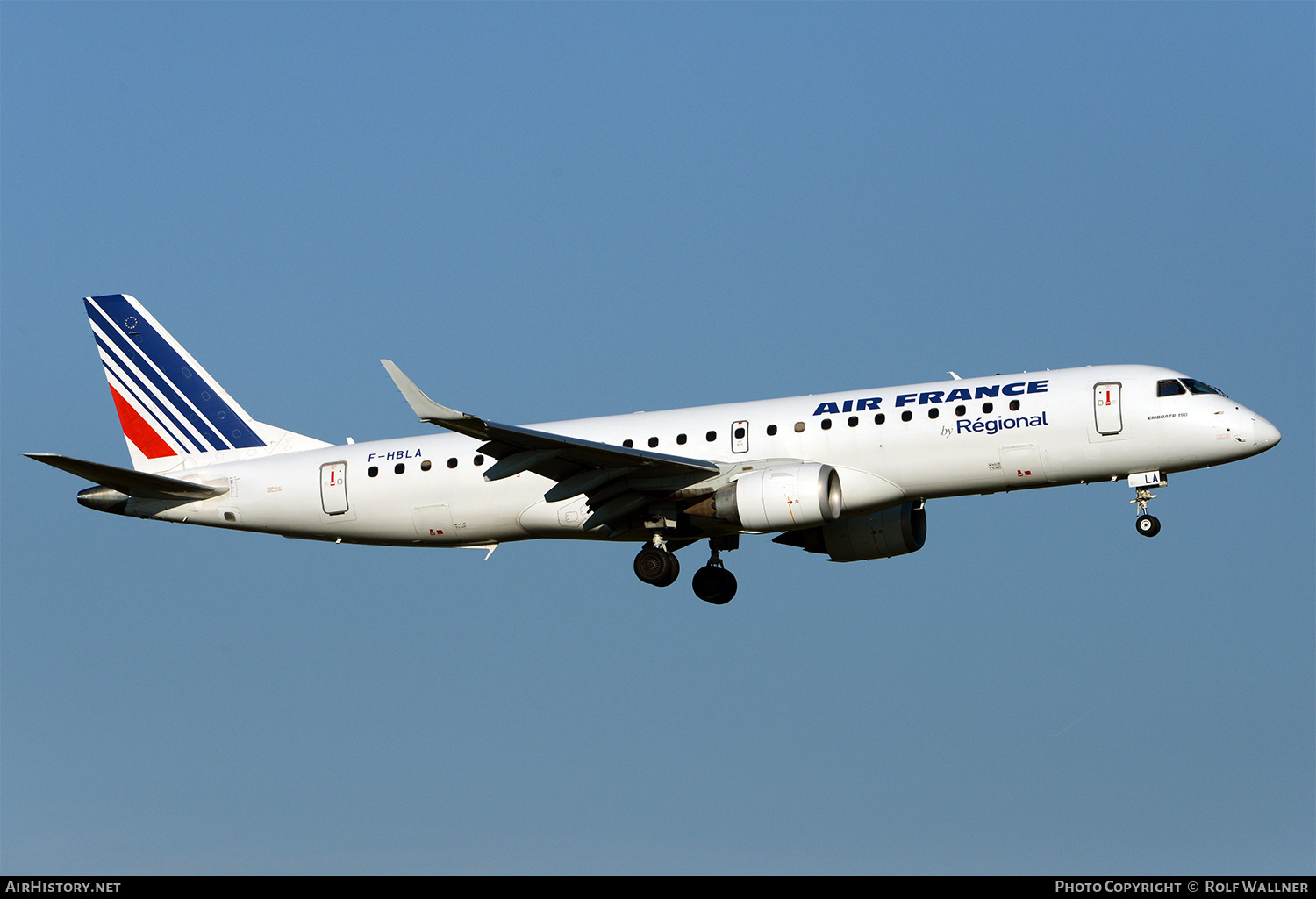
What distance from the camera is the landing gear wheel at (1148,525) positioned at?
3619 cm

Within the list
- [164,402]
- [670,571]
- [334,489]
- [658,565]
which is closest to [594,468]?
[658,565]

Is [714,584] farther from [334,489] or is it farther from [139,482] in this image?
[139,482]

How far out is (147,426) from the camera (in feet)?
144

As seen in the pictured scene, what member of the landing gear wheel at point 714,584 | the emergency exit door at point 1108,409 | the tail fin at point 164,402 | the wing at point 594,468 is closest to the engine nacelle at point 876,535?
the landing gear wheel at point 714,584

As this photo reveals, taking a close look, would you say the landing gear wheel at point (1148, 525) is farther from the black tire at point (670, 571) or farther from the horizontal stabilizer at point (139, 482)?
the horizontal stabilizer at point (139, 482)

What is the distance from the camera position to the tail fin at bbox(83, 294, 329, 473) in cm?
4328

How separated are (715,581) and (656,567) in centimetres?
321

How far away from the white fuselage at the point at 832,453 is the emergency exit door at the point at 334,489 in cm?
3

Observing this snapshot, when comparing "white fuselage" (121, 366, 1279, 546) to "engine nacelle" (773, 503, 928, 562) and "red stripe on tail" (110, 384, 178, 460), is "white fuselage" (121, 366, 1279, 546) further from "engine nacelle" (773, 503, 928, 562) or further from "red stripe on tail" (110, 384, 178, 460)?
"engine nacelle" (773, 503, 928, 562)

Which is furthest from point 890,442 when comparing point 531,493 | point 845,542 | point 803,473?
point 531,493

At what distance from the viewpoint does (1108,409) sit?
1410 inches

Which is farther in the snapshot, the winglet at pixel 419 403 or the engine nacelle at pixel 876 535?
the engine nacelle at pixel 876 535
